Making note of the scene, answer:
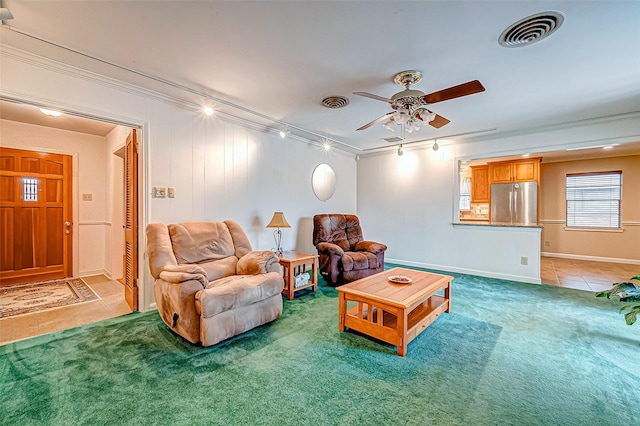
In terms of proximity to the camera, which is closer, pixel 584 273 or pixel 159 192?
pixel 159 192

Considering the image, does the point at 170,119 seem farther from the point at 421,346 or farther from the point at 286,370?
the point at 421,346

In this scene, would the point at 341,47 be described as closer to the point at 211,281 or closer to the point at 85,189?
the point at 211,281

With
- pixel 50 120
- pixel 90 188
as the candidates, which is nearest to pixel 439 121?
pixel 50 120

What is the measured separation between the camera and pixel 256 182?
13.4 feet

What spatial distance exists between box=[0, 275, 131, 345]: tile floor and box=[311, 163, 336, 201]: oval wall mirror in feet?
11.0

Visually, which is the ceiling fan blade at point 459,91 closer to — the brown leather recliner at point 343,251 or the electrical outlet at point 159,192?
the brown leather recliner at point 343,251

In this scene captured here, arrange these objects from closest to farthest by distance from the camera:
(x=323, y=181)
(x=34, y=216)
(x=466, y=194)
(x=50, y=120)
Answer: (x=50, y=120)
(x=34, y=216)
(x=323, y=181)
(x=466, y=194)

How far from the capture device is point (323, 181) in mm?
5297

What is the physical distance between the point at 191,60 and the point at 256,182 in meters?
1.95

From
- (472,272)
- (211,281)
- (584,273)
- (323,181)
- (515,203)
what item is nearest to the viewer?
(211,281)

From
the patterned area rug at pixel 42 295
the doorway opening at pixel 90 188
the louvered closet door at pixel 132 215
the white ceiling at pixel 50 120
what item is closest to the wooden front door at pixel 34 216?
the doorway opening at pixel 90 188

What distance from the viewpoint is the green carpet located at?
1.54m

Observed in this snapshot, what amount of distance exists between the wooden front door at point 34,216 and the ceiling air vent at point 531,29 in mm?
6075

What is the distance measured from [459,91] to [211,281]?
2.89m
